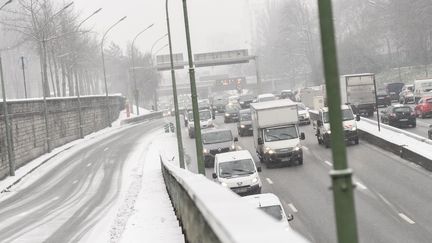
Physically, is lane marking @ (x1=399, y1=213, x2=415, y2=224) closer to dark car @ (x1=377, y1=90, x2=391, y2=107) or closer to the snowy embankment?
the snowy embankment

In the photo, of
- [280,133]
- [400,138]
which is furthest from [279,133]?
[400,138]

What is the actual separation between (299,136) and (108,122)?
45.9 meters

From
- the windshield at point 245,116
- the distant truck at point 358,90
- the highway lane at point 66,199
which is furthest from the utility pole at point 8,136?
the distant truck at point 358,90

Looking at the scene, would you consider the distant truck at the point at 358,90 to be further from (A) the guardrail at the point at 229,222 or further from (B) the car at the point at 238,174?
(A) the guardrail at the point at 229,222

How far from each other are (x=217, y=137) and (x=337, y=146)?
93.7 feet

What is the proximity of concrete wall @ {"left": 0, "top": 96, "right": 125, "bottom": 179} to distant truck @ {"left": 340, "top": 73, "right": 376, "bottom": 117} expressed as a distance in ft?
73.4

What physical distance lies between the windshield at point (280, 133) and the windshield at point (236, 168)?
657 cm

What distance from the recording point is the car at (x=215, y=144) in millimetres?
32156

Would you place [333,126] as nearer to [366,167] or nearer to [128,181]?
[366,167]

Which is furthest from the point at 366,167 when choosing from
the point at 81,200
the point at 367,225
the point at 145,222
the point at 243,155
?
the point at 145,222

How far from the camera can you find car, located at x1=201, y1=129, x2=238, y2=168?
1266 inches

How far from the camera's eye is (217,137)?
33.2 m

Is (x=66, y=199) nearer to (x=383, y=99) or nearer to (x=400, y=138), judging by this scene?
(x=400, y=138)

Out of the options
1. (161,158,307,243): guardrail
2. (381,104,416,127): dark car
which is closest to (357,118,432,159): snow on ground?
(381,104,416,127): dark car
